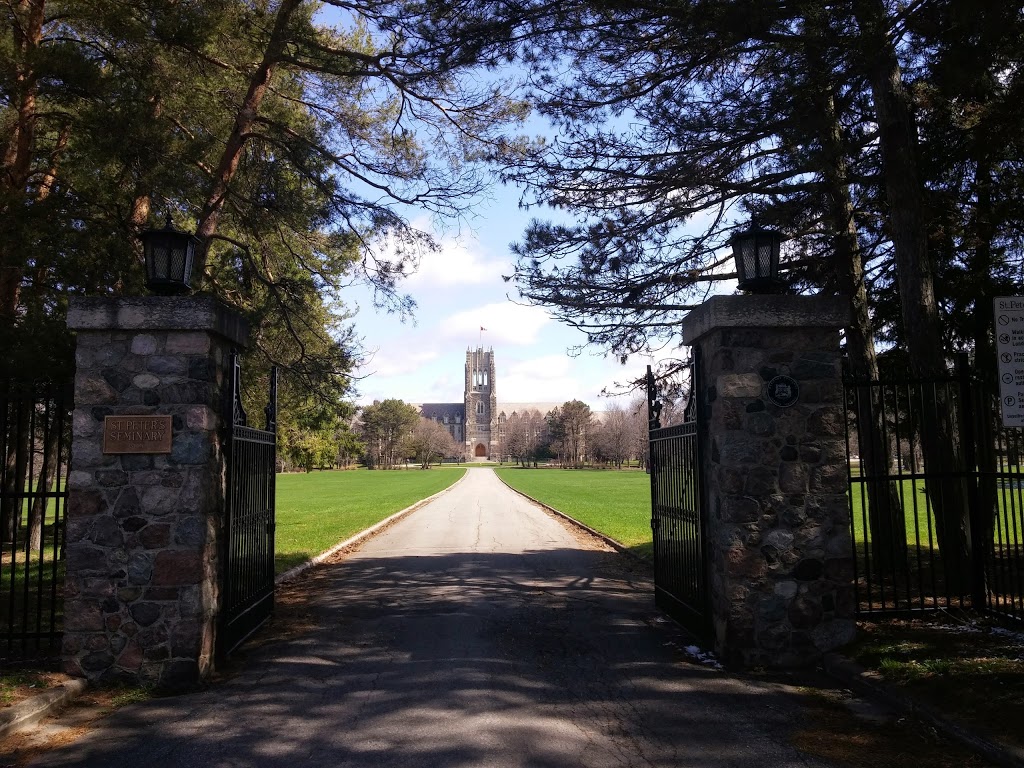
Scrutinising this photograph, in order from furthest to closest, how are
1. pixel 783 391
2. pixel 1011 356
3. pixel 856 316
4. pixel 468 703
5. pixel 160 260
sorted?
pixel 856 316
pixel 783 391
pixel 160 260
pixel 1011 356
pixel 468 703

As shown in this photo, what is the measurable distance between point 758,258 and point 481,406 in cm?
13973

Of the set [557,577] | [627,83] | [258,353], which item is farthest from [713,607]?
[258,353]

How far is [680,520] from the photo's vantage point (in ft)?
23.9

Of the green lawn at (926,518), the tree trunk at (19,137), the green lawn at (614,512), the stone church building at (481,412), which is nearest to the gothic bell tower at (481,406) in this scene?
the stone church building at (481,412)

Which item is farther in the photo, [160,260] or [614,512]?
[614,512]

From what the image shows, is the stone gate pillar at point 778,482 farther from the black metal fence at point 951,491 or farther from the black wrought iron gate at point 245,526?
the black wrought iron gate at point 245,526

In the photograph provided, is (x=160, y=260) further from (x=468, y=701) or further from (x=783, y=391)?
(x=783, y=391)

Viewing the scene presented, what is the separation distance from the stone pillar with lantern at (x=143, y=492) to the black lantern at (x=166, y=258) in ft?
0.08

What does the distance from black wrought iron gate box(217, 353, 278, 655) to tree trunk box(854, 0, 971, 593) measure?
7.09m

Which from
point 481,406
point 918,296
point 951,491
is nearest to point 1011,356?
point 951,491

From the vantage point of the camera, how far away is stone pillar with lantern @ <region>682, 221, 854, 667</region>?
19.8 ft

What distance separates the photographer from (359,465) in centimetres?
10169

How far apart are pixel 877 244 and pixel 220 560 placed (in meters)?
9.36

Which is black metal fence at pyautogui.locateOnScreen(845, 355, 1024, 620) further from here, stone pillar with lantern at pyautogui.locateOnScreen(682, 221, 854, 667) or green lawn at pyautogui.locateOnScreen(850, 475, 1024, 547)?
stone pillar with lantern at pyautogui.locateOnScreen(682, 221, 854, 667)
